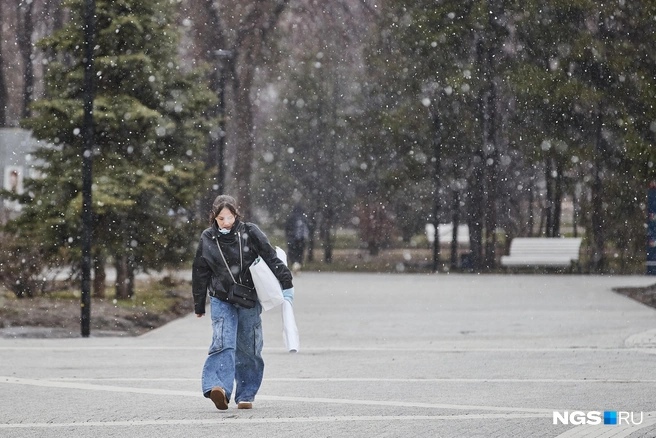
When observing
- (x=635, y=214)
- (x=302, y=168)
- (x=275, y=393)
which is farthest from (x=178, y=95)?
(x=302, y=168)

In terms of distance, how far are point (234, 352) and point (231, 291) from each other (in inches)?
17.1

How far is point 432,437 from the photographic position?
891cm

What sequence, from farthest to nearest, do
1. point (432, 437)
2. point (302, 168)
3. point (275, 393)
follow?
1. point (302, 168)
2. point (275, 393)
3. point (432, 437)

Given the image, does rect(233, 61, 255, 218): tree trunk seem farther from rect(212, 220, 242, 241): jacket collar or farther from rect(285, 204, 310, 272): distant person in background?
rect(212, 220, 242, 241): jacket collar

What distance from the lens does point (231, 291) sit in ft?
34.3

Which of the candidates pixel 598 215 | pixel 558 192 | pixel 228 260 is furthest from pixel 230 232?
pixel 558 192

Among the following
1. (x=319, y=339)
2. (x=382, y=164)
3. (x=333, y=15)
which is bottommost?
(x=319, y=339)

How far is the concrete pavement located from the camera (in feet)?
31.5

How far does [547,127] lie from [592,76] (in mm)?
1759

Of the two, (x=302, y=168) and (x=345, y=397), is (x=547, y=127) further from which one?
(x=345, y=397)

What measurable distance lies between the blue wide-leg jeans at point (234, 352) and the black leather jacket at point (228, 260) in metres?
0.12

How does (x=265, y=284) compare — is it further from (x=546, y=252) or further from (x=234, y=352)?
(x=546, y=252)

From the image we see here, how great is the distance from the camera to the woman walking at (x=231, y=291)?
34.1ft

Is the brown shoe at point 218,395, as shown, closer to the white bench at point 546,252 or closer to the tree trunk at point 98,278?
the tree trunk at point 98,278
